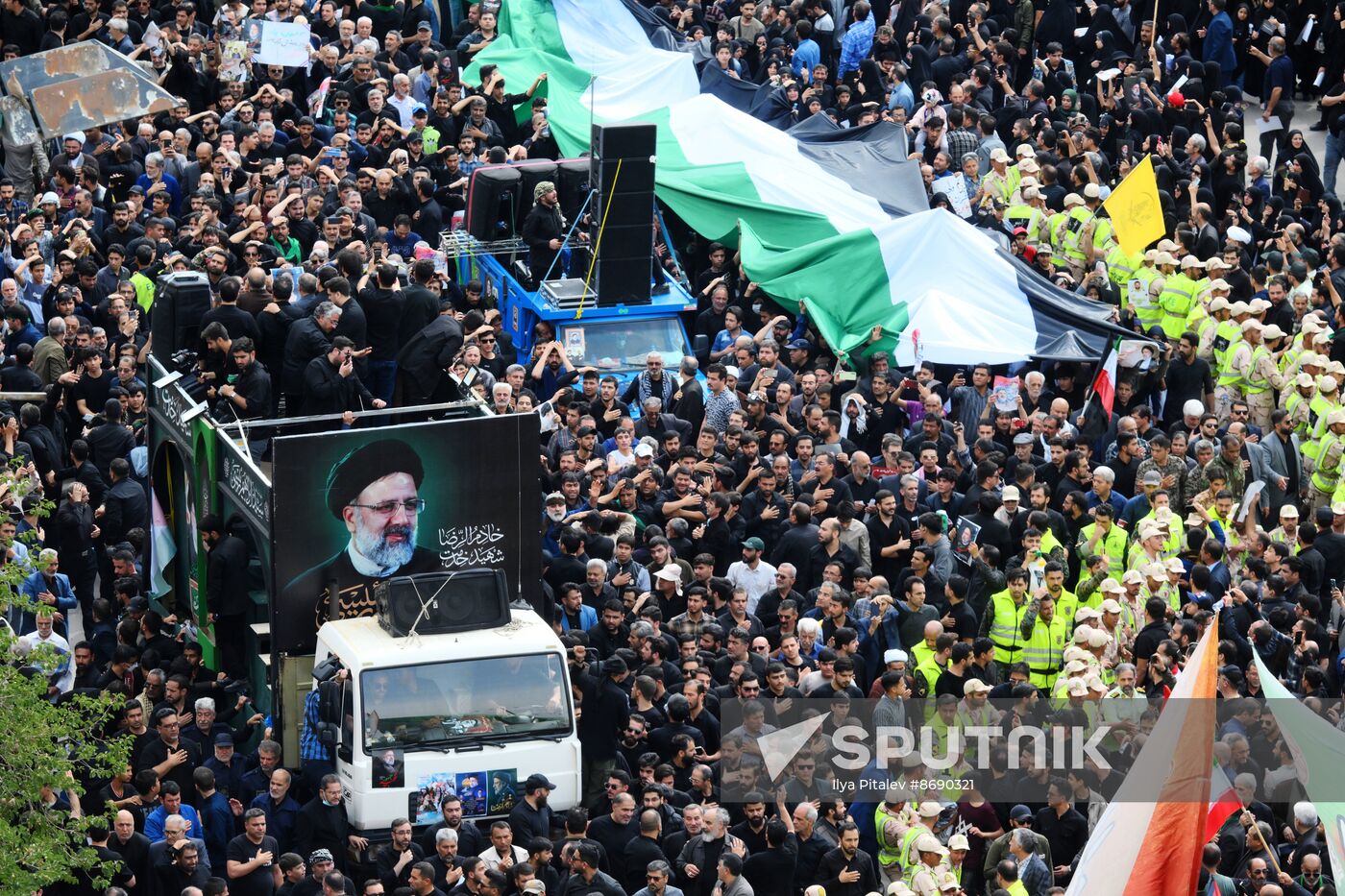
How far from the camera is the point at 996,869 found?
1686 cm

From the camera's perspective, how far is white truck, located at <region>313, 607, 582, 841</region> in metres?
17.3

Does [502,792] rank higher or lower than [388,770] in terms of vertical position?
lower

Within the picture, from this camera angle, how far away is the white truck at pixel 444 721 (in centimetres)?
1733

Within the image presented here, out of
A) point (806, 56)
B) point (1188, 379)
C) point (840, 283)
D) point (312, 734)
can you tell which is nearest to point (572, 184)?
point (840, 283)

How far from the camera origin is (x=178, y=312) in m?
20.3

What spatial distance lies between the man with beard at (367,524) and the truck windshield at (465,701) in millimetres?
1011

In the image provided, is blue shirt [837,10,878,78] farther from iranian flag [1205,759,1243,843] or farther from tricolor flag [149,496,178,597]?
iranian flag [1205,759,1243,843]

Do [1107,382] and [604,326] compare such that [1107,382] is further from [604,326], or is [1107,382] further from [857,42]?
[857,42]

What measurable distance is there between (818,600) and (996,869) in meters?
3.61

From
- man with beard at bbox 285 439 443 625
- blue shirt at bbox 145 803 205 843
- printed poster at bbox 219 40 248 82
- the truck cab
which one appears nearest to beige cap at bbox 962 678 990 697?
man with beard at bbox 285 439 443 625

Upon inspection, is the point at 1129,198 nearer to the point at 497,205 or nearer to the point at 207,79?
the point at 497,205

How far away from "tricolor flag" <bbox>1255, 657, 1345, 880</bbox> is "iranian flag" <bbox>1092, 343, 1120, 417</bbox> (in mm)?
6099

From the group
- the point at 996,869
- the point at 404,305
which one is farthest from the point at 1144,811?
the point at 404,305

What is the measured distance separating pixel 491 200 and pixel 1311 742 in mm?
11726
